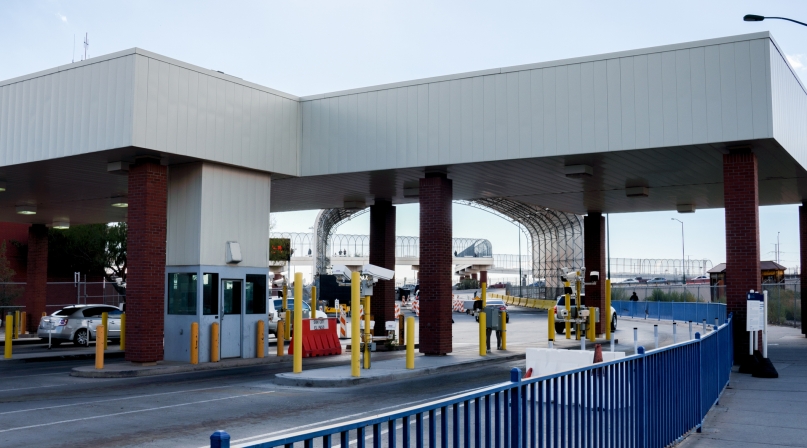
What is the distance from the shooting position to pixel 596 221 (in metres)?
35.0

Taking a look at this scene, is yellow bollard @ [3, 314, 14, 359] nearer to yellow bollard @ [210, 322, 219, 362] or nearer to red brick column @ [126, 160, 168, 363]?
red brick column @ [126, 160, 168, 363]

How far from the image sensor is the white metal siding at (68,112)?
19.8 m

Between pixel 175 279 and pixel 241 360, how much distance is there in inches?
114

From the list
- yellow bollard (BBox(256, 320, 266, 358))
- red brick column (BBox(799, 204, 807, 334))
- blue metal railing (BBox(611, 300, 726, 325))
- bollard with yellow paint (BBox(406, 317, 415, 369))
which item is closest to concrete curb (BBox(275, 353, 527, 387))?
bollard with yellow paint (BBox(406, 317, 415, 369))

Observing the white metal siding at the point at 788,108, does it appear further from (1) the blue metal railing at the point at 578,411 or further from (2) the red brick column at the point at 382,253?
(2) the red brick column at the point at 382,253

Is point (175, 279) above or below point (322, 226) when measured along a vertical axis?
below

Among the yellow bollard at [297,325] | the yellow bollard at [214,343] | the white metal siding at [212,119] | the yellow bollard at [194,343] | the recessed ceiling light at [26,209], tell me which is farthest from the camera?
the recessed ceiling light at [26,209]

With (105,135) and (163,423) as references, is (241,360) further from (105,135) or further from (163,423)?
(163,423)

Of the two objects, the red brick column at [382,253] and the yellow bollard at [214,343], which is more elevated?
the red brick column at [382,253]

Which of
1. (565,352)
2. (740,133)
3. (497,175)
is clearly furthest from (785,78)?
(565,352)

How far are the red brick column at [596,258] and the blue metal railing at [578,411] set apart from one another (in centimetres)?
2085

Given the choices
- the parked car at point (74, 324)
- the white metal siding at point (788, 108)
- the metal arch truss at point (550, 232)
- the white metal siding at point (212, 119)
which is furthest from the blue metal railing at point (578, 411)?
the metal arch truss at point (550, 232)

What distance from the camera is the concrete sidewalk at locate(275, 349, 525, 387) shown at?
1759 centimetres

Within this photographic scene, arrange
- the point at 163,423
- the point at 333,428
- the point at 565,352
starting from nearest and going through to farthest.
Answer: the point at 333,428, the point at 163,423, the point at 565,352
